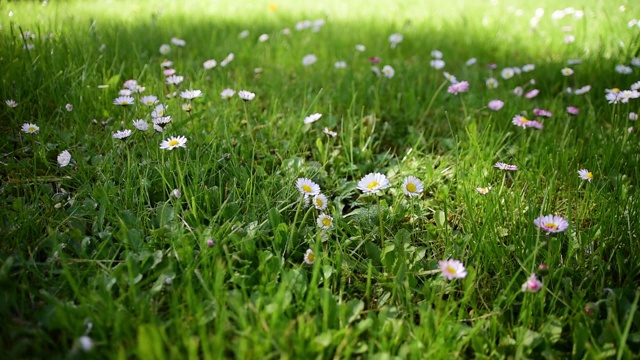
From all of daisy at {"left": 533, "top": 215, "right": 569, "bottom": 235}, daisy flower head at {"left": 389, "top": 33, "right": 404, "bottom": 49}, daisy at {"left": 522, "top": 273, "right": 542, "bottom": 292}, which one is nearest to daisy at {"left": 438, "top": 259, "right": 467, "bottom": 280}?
daisy at {"left": 522, "top": 273, "right": 542, "bottom": 292}

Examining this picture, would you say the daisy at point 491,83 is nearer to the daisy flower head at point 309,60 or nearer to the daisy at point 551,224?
the daisy flower head at point 309,60

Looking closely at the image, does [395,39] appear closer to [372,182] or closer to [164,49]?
[164,49]

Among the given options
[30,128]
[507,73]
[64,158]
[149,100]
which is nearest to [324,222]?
[64,158]

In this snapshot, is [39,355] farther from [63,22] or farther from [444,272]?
[63,22]

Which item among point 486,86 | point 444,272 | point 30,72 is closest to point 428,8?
point 486,86

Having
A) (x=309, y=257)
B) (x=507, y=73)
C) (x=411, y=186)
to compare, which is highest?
(x=507, y=73)

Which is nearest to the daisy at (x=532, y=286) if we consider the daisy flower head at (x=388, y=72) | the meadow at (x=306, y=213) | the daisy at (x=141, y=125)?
the meadow at (x=306, y=213)
